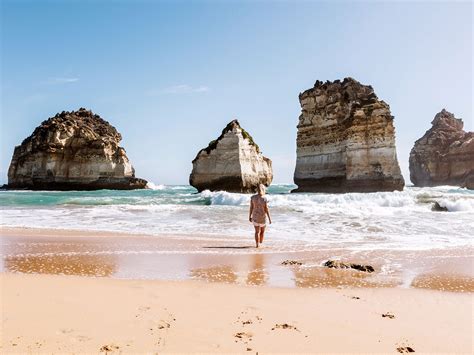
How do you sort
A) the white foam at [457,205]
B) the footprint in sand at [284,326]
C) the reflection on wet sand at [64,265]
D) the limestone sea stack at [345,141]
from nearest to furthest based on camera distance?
1. the footprint in sand at [284,326]
2. the reflection on wet sand at [64,265]
3. the white foam at [457,205]
4. the limestone sea stack at [345,141]

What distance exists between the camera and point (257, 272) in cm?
643

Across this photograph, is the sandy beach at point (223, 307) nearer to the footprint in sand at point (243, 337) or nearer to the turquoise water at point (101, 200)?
the footprint in sand at point (243, 337)

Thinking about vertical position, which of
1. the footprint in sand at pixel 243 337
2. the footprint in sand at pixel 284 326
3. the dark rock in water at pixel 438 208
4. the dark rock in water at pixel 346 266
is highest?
the dark rock in water at pixel 438 208

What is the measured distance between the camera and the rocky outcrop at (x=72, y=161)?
62938 mm

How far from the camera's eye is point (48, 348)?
2.99 m

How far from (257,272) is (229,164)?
30377mm

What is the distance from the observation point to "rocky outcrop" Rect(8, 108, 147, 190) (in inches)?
2478

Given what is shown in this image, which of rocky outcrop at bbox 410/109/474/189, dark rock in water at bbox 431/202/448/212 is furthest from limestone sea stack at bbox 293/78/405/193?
rocky outcrop at bbox 410/109/474/189

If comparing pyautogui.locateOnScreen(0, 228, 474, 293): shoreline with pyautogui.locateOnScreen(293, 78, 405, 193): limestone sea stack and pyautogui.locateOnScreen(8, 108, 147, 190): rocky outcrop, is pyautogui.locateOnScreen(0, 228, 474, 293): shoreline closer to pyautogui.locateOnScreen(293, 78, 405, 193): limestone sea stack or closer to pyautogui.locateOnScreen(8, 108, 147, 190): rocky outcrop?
pyautogui.locateOnScreen(293, 78, 405, 193): limestone sea stack

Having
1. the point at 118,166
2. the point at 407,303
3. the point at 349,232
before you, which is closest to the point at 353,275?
the point at 407,303

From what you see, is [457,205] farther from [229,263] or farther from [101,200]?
[101,200]

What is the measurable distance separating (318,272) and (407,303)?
1.97 meters

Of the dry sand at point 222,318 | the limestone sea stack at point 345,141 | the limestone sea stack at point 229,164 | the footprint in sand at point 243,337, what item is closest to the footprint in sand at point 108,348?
the dry sand at point 222,318

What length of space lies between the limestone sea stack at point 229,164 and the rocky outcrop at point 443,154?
5635 centimetres
